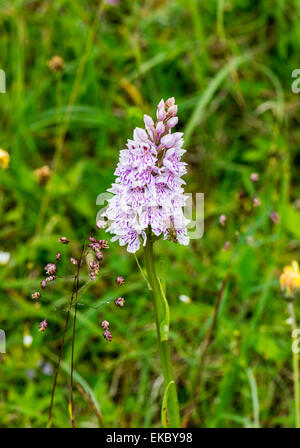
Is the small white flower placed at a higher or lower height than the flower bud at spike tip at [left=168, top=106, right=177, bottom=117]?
higher

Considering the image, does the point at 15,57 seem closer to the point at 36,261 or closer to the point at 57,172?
the point at 57,172

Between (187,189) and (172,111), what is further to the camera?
(187,189)

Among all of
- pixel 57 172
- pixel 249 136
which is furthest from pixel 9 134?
pixel 249 136

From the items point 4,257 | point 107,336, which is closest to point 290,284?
point 107,336

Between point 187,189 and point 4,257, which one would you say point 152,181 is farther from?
point 187,189

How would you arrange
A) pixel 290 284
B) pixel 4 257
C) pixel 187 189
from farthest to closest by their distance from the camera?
1. pixel 187 189
2. pixel 4 257
3. pixel 290 284

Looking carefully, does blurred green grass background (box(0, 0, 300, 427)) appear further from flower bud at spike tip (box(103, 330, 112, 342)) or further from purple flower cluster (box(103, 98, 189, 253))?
flower bud at spike tip (box(103, 330, 112, 342))

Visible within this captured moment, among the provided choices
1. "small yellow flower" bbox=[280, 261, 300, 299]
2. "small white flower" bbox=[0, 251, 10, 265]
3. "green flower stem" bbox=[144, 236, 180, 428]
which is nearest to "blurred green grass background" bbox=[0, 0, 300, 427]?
"small white flower" bbox=[0, 251, 10, 265]
